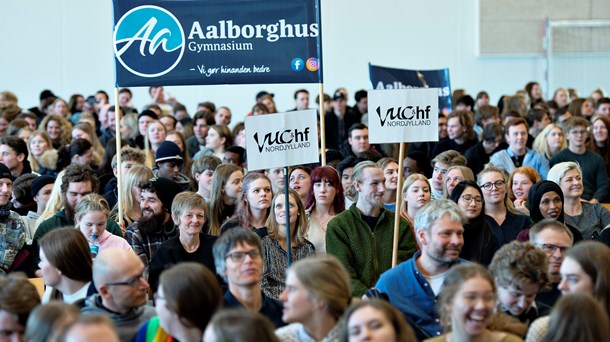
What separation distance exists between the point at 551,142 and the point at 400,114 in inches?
162

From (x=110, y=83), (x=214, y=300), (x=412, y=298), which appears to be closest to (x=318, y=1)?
(x=412, y=298)

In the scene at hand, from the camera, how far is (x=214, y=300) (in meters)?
5.38

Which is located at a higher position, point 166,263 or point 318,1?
point 318,1

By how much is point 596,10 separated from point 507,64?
2.00 meters

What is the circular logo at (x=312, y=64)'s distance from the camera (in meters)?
9.95

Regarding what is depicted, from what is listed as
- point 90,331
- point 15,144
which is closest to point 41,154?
point 15,144

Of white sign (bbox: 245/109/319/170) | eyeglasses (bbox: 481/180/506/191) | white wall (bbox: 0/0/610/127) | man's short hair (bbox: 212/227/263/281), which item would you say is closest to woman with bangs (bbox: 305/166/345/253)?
→ white sign (bbox: 245/109/319/170)

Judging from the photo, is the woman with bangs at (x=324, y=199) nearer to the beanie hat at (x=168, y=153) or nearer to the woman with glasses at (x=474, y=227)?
the woman with glasses at (x=474, y=227)

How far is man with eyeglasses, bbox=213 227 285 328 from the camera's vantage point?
20.4 ft

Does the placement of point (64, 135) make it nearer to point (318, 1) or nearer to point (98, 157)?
point (98, 157)

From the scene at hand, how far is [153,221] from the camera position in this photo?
28.7 feet

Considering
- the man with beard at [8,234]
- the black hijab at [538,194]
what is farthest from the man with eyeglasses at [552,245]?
the man with beard at [8,234]

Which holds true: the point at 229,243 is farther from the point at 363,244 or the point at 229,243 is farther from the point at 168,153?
the point at 168,153

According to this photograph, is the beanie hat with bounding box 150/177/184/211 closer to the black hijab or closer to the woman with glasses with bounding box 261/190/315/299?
the woman with glasses with bounding box 261/190/315/299
